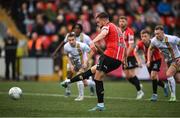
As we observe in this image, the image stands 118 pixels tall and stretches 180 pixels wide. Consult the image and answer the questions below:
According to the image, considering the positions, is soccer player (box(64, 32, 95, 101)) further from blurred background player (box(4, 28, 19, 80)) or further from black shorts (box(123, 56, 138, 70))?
blurred background player (box(4, 28, 19, 80))

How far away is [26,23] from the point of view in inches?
1275

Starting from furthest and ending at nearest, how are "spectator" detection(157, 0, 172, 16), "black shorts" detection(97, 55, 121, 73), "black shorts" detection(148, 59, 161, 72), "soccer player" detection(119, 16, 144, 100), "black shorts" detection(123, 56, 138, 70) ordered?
"spectator" detection(157, 0, 172, 16)
"black shorts" detection(123, 56, 138, 70)
"soccer player" detection(119, 16, 144, 100)
"black shorts" detection(148, 59, 161, 72)
"black shorts" detection(97, 55, 121, 73)

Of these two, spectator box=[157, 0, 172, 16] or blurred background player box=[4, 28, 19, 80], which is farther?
spectator box=[157, 0, 172, 16]

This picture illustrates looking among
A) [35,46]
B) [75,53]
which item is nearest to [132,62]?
[75,53]

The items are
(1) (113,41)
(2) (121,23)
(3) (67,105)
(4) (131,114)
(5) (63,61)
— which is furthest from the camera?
(5) (63,61)

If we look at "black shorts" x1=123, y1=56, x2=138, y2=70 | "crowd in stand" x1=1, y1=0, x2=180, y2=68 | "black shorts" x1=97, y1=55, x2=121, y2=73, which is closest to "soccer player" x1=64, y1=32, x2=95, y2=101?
"black shorts" x1=123, y1=56, x2=138, y2=70

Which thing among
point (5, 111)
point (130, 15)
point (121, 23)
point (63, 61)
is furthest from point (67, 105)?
point (130, 15)

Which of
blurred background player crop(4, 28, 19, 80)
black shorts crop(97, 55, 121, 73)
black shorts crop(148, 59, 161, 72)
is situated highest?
blurred background player crop(4, 28, 19, 80)

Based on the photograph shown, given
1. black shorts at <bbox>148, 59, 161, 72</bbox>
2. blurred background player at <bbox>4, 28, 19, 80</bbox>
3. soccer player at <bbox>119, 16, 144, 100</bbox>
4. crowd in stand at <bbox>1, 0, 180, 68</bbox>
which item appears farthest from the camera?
crowd in stand at <bbox>1, 0, 180, 68</bbox>

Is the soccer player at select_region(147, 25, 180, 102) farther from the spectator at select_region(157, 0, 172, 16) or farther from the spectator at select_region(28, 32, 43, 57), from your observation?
the spectator at select_region(157, 0, 172, 16)

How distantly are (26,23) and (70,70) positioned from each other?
12.1m

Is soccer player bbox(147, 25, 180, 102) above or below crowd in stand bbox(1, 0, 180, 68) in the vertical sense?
below

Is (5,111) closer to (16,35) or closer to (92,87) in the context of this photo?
(92,87)

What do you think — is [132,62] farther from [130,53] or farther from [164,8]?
[164,8]
